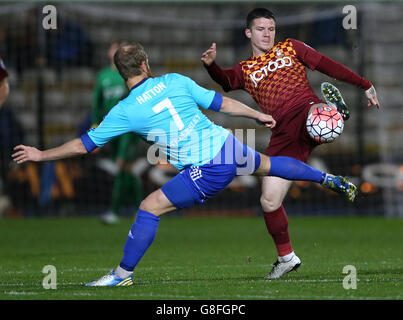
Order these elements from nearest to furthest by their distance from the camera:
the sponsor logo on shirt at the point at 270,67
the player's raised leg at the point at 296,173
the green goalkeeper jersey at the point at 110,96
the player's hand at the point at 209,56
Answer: the player's raised leg at the point at 296,173, the player's hand at the point at 209,56, the sponsor logo on shirt at the point at 270,67, the green goalkeeper jersey at the point at 110,96

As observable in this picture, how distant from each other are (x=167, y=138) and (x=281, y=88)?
142 centimetres

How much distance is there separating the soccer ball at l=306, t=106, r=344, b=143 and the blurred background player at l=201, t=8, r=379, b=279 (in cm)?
14

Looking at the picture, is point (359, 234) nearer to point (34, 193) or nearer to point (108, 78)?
point (108, 78)

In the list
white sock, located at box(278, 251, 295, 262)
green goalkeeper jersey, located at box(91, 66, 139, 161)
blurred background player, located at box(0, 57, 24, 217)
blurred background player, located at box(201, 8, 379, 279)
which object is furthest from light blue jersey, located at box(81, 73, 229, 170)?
blurred background player, located at box(0, 57, 24, 217)

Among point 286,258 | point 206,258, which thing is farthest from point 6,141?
point 286,258

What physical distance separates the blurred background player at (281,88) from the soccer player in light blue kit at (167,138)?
2.65 ft

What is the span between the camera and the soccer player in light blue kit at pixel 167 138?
5301 millimetres

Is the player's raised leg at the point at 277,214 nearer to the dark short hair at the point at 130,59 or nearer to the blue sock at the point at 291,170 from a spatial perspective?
the blue sock at the point at 291,170

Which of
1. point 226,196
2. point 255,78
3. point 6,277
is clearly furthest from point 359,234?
point 6,277

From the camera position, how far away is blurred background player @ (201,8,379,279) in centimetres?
617

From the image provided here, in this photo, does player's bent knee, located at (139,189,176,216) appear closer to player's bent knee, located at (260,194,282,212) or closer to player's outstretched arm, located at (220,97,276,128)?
player's outstretched arm, located at (220,97,276,128)

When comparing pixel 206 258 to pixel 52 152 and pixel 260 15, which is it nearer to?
pixel 260 15

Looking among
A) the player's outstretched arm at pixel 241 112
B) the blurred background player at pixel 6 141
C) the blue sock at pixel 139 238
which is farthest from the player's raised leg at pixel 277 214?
the blurred background player at pixel 6 141

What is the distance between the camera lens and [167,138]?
17.6 ft
